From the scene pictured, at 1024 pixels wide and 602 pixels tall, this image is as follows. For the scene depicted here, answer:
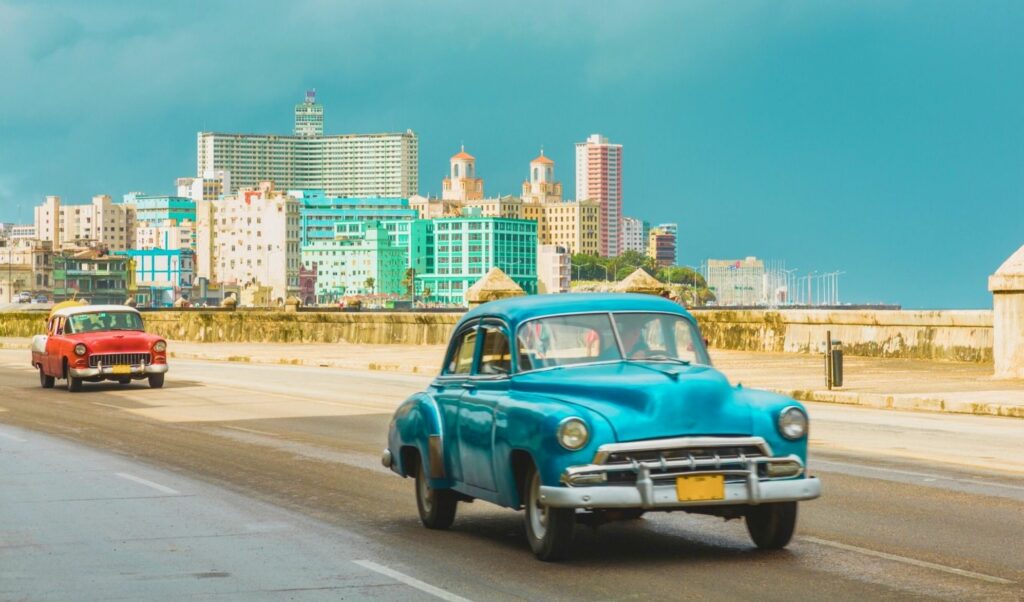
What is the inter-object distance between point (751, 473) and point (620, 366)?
1.22 meters

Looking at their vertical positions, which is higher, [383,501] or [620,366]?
[620,366]

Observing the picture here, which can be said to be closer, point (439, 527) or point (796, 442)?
point (796, 442)

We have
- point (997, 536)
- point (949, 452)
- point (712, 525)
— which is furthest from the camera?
point (949, 452)

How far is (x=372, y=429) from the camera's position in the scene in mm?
20859

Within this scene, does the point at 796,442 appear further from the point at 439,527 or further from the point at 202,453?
the point at 202,453

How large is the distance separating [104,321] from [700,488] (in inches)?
944

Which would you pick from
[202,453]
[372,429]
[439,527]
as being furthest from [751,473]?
[372,429]

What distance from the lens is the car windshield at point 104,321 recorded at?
31000 mm

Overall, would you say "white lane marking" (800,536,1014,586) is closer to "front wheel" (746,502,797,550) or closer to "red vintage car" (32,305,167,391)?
"front wheel" (746,502,797,550)

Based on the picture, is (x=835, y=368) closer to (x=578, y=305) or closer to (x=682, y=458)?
(x=578, y=305)

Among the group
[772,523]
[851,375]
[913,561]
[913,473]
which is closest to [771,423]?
[772,523]

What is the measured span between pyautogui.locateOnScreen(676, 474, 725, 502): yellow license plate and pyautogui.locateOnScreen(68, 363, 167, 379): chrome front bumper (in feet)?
75.4

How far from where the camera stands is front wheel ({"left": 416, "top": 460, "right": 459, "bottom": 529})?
11.2 meters

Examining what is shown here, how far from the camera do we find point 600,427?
9.10 meters
